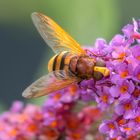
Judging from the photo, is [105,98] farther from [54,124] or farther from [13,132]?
[13,132]

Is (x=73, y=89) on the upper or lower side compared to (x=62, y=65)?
lower

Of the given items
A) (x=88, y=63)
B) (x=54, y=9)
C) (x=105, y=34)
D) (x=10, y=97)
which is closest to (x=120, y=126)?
(x=88, y=63)

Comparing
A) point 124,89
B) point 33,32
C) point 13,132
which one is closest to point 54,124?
point 13,132

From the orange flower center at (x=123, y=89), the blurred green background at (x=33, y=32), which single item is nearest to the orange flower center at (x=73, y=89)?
the orange flower center at (x=123, y=89)

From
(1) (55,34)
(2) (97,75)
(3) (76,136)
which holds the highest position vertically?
(1) (55,34)

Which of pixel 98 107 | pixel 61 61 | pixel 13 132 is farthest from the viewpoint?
pixel 13 132

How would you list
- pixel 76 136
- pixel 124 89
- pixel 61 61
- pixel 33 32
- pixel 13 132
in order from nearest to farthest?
1. pixel 124 89
2. pixel 61 61
3. pixel 76 136
4. pixel 13 132
5. pixel 33 32

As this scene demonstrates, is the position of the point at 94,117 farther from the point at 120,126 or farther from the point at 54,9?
the point at 54,9
